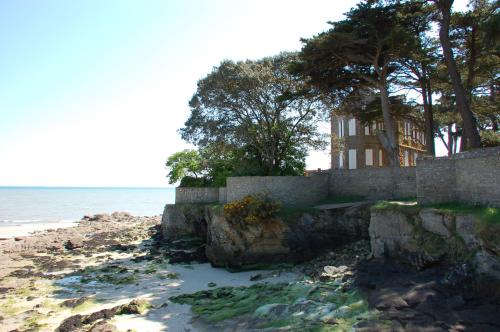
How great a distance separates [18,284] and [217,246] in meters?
9.61

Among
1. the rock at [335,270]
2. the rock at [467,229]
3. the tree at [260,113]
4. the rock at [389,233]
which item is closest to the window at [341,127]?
the tree at [260,113]

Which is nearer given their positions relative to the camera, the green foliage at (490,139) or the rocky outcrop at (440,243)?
the rocky outcrop at (440,243)

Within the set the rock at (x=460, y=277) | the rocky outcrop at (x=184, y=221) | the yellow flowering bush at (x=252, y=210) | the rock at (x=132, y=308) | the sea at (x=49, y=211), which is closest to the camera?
the rock at (x=460, y=277)

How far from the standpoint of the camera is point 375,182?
22078 mm

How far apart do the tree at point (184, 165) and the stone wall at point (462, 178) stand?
60.9 ft

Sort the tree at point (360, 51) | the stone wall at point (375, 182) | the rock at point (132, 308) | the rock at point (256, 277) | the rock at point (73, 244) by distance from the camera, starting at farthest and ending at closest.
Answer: the rock at point (73, 244), the stone wall at point (375, 182), the tree at point (360, 51), the rock at point (256, 277), the rock at point (132, 308)

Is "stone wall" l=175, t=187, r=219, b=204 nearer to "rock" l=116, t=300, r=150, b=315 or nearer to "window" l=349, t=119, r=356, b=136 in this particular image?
"window" l=349, t=119, r=356, b=136

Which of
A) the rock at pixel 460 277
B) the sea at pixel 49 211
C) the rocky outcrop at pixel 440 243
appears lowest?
the sea at pixel 49 211

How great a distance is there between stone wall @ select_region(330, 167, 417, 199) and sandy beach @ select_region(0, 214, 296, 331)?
26.2 ft

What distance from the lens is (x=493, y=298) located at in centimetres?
991

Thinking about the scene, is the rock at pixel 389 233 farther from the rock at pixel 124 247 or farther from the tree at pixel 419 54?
the rock at pixel 124 247

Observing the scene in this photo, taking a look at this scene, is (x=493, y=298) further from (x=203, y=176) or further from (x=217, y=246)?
(x=203, y=176)

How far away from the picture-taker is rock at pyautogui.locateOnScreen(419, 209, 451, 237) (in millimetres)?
12820

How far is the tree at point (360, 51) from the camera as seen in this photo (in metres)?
19.1
